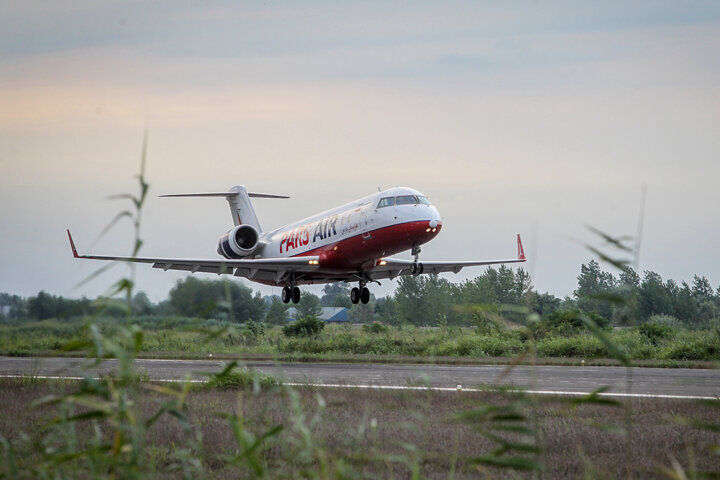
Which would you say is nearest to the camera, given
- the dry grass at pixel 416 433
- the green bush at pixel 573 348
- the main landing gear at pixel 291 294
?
the dry grass at pixel 416 433

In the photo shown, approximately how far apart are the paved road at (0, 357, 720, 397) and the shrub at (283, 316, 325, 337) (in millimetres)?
14704

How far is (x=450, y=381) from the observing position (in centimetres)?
1803

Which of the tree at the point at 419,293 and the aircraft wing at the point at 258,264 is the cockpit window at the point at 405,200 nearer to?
the aircraft wing at the point at 258,264

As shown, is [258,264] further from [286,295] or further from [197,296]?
[197,296]

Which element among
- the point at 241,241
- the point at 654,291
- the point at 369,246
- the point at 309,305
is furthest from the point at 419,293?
the point at 654,291

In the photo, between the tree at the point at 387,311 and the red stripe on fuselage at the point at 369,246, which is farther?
the tree at the point at 387,311

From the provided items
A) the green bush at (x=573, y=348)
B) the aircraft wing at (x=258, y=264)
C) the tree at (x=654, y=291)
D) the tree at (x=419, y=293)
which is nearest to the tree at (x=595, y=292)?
the tree at (x=654, y=291)

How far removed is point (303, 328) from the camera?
3941cm

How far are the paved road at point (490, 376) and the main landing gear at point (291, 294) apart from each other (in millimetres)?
16126

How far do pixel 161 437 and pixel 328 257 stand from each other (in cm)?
2630

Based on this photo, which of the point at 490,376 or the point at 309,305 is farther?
the point at 309,305

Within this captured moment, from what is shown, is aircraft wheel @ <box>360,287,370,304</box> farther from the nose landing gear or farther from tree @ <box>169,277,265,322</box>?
tree @ <box>169,277,265,322</box>

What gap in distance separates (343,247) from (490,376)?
1658 cm

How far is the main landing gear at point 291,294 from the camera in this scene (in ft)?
133
